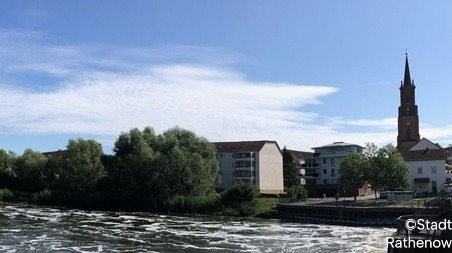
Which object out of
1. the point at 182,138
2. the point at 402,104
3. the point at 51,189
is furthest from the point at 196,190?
the point at 402,104

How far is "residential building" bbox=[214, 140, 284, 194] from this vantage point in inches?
4936

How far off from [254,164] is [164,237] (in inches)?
3177

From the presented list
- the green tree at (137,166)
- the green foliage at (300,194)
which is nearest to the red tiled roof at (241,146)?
the green foliage at (300,194)

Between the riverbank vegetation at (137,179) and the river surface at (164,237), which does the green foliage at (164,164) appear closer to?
the riverbank vegetation at (137,179)

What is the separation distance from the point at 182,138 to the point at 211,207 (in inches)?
686

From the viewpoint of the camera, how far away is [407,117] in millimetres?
158000

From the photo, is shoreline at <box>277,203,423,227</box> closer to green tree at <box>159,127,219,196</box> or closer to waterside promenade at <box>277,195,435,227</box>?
waterside promenade at <box>277,195,435,227</box>

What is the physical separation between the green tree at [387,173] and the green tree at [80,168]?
48.1m

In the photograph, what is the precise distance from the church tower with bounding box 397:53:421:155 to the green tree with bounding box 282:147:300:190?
39.0 m

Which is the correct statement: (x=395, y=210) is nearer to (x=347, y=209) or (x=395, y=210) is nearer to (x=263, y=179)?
(x=347, y=209)

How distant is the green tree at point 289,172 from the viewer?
129750 millimetres

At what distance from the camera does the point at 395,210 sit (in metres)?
62.2

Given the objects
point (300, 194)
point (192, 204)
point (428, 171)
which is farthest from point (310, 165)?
point (192, 204)

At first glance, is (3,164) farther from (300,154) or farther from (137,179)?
(300,154)
